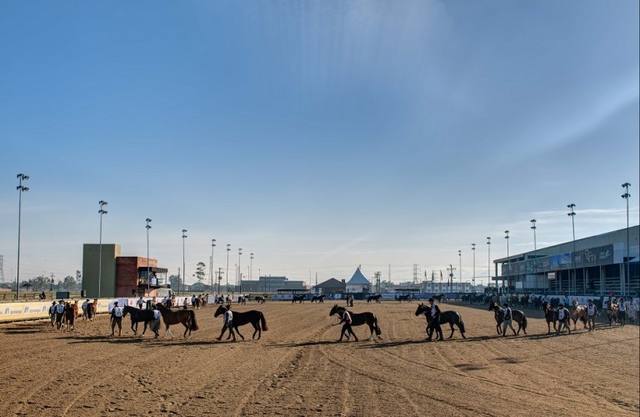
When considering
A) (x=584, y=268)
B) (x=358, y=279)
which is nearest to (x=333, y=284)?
(x=358, y=279)

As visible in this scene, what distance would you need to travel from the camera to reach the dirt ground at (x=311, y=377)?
42.2ft

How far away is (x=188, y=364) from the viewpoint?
1864 centimetres

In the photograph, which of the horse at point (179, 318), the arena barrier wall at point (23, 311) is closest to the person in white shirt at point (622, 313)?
the horse at point (179, 318)

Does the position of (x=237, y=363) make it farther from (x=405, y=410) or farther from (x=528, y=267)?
(x=528, y=267)

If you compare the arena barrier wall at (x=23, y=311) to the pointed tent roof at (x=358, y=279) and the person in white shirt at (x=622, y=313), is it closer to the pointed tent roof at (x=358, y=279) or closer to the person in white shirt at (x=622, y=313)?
the person in white shirt at (x=622, y=313)

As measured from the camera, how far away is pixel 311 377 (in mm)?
16594

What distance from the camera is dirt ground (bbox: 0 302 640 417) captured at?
42.2 feet

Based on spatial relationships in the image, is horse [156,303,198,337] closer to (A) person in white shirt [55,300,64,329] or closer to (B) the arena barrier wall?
(A) person in white shirt [55,300,64,329]

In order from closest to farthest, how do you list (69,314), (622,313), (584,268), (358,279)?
1. (69,314)
2. (622,313)
3. (584,268)
4. (358,279)

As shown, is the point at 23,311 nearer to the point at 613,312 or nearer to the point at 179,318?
the point at 179,318

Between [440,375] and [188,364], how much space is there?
314 inches

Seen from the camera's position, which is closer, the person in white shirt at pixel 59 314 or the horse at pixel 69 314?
the person in white shirt at pixel 59 314

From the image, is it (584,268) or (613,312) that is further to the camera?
(584,268)

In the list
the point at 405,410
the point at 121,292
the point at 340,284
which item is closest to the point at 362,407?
the point at 405,410
